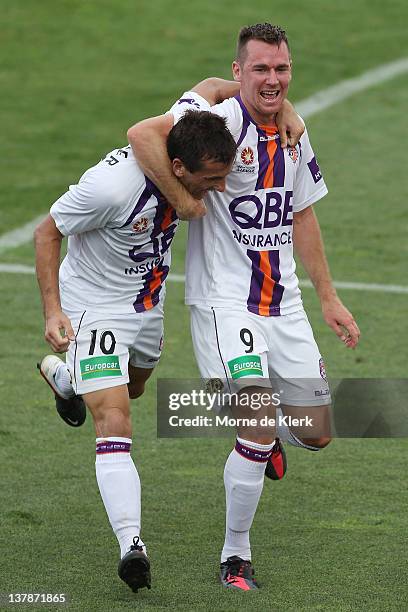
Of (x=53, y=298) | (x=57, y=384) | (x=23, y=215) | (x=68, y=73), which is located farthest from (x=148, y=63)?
(x=53, y=298)

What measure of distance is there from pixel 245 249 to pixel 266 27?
0.98 metres

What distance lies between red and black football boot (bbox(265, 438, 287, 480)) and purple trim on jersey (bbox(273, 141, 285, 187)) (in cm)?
133

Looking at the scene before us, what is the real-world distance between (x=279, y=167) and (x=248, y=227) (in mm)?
303

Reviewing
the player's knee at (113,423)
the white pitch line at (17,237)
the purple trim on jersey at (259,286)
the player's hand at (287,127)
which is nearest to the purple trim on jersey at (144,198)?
the purple trim on jersey at (259,286)

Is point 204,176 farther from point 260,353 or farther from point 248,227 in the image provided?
point 260,353

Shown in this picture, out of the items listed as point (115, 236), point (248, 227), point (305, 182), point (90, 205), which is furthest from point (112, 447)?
point (305, 182)

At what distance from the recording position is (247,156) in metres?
6.13

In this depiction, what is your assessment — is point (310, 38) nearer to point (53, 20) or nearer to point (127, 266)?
point (53, 20)

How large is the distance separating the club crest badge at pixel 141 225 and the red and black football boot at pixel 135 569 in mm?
1340

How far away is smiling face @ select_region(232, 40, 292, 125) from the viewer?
19.8ft

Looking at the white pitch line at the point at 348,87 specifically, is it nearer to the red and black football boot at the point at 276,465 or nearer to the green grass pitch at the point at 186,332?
the green grass pitch at the point at 186,332

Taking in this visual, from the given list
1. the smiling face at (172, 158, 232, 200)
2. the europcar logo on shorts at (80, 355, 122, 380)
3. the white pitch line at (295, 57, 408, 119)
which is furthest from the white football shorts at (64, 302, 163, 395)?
the white pitch line at (295, 57, 408, 119)

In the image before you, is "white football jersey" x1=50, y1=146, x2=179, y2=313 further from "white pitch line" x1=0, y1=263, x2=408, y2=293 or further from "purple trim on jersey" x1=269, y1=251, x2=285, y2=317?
"white pitch line" x1=0, y1=263, x2=408, y2=293

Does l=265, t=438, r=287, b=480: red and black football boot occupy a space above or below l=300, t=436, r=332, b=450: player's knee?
above
